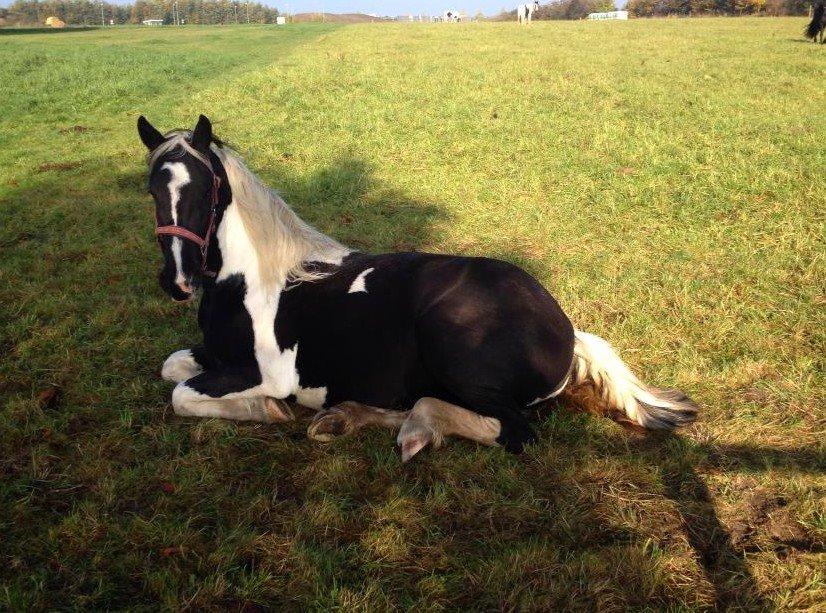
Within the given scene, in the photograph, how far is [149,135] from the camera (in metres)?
3.92

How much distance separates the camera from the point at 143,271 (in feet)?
22.3

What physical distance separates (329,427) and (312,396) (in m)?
0.30

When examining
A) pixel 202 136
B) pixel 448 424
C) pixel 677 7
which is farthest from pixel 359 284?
pixel 677 7

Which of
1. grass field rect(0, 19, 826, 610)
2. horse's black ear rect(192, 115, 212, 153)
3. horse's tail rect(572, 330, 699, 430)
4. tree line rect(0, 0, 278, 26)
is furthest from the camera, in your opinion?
tree line rect(0, 0, 278, 26)

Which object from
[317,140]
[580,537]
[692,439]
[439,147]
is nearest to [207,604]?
[580,537]

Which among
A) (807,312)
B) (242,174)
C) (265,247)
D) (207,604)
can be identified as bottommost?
(207,604)

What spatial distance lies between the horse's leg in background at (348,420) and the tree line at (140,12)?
409ft

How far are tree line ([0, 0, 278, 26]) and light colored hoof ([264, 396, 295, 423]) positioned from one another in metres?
125

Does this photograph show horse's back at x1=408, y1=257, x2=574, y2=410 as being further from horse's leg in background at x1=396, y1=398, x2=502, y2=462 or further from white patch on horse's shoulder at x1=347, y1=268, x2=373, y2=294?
white patch on horse's shoulder at x1=347, y1=268, x2=373, y2=294

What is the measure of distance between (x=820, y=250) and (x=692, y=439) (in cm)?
407

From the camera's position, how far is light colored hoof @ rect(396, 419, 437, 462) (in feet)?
11.8

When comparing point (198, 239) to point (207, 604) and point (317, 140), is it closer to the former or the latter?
point (207, 604)

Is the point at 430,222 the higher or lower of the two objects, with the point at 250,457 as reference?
higher

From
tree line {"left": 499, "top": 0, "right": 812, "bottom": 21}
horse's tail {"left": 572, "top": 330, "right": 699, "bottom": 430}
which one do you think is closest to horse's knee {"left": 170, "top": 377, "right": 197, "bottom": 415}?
horse's tail {"left": 572, "top": 330, "right": 699, "bottom": 430}
